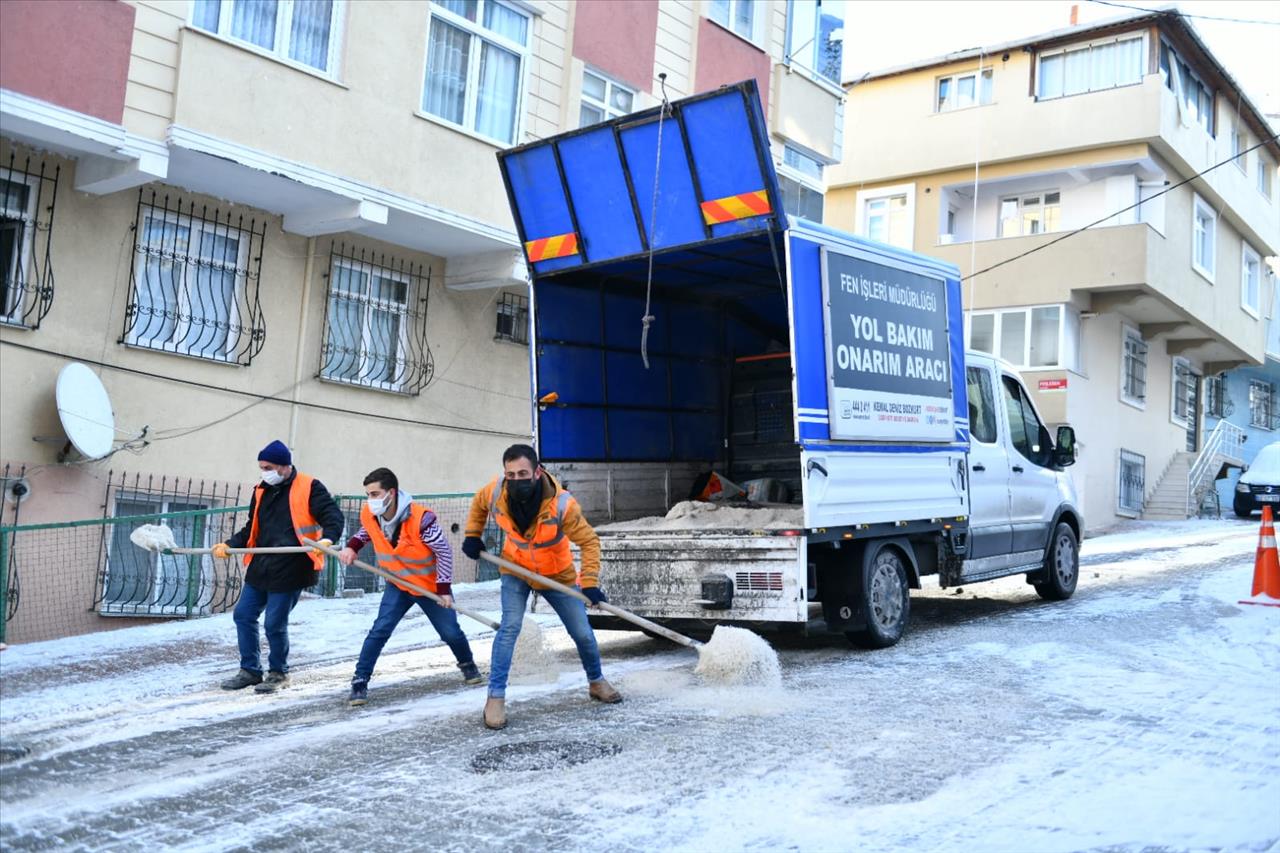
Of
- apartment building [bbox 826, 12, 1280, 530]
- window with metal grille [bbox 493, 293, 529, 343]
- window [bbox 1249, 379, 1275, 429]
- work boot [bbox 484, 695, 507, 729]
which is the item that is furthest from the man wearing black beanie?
window [bbox 1249, 379, 1275, 429]

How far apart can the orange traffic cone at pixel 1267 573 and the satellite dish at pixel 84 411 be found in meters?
10.1

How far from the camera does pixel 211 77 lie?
10.5 metres

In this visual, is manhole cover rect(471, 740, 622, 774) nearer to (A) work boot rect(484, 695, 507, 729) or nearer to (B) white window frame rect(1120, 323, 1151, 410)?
(A) work boot rect(484, 695, 507, 729)

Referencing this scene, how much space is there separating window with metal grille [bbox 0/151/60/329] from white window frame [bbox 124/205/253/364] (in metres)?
0.81

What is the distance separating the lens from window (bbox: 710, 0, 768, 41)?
1695 centimetres

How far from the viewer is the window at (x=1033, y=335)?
23.3 metres

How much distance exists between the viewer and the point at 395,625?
23.9 feet

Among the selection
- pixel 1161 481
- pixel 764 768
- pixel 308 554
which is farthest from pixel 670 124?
pixel 1161 481

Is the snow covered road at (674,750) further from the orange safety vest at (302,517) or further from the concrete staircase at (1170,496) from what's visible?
the concrete staircase at (1170,496)

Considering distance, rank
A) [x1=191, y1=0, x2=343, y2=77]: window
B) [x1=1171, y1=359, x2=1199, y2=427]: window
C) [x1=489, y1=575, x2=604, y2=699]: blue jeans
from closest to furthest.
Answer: [x1=489, y1=575, x2=604, y2=699]: blue jeans, [x1=191, y1=0, x2=343, y2=77]: window, [x1=1171, y1=359, x2=1199, y2=427]: window

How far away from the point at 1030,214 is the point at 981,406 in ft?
55.7

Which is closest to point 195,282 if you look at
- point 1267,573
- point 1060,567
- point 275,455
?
point 275,455

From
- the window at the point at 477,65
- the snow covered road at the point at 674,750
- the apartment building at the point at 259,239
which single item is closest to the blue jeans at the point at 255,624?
the snow covered road at the point at 674,750

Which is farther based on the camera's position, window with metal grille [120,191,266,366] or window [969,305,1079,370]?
window [969,305,1079,370]
